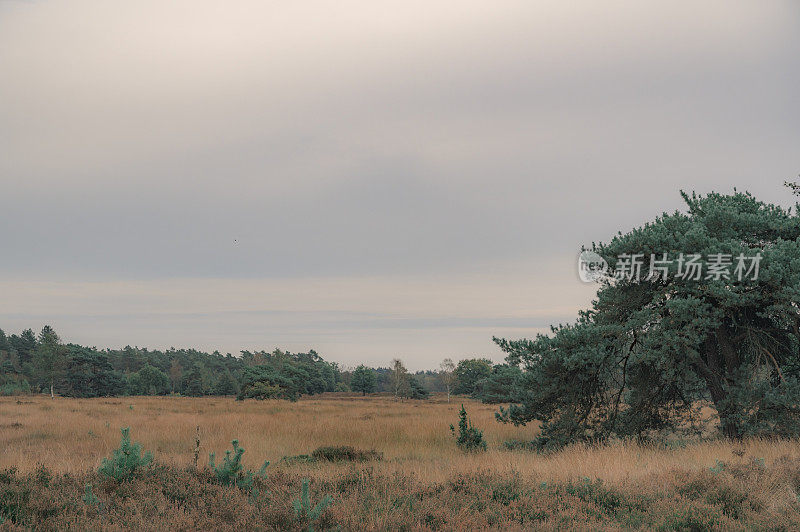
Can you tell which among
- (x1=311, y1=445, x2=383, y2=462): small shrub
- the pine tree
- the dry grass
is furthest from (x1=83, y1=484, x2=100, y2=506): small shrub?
the pine tree

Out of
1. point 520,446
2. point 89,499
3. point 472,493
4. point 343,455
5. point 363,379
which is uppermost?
point 89,499

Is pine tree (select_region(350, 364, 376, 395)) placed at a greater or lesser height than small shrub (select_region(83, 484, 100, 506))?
lesser

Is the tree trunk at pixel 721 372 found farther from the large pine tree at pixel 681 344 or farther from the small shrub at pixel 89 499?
the small shrub at pixel 89 499

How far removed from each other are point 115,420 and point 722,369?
69.5 ft

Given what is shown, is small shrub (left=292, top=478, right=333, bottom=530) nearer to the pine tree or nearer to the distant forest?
the distant forest

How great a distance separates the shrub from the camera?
25.8ft

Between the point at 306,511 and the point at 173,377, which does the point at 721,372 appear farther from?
the point at 173,377

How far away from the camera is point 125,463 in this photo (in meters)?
8.07

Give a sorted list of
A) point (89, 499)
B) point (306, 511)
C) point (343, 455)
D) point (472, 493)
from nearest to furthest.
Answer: point (306, 511)
point (89, 499)
point (472, 493)
point (343, 455)

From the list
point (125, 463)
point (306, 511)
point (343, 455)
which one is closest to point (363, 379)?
point (343, 455)

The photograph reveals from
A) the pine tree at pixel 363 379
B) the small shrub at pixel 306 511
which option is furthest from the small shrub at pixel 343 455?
the pine tree at pixel 363 379

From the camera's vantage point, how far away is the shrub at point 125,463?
788 cm

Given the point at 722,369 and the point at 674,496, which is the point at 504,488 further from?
the point at 722,369

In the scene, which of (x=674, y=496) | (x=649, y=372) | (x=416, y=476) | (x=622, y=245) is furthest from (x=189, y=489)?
(x=649, y=372)
